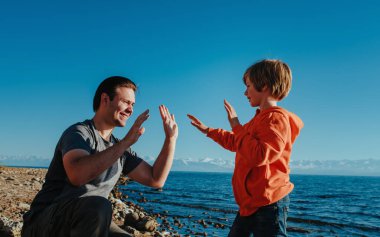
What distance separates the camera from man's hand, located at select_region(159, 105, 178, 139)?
424 cm

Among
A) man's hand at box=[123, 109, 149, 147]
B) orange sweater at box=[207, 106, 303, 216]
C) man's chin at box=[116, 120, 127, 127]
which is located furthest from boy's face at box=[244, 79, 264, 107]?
man's chin at box=[116, 120, 127, 127]

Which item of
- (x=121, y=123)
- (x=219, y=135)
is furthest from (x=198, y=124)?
(x=121, y=123)

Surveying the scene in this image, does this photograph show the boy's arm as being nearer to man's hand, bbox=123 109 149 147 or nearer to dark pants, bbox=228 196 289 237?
dark pants, bbox=228 196 289 237

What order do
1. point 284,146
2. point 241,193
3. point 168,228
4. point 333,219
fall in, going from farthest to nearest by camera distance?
1. point 333,219
2. point 168,228
3. point 241,193
4. point 284,146

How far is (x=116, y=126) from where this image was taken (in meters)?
4.41

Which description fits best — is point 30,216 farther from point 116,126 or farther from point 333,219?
point 333,219

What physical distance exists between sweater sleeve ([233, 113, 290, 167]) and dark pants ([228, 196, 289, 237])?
54 cm

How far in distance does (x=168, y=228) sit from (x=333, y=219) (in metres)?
13.5

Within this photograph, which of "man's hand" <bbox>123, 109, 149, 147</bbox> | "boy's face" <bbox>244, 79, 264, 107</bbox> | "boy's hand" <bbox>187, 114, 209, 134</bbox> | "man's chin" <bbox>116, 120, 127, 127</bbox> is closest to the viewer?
"man's hand" <bbox>123, 109, 149, 147</bbox>

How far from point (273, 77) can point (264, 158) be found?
3.36 feet

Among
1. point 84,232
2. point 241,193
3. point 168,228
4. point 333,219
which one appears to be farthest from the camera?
point 333,219

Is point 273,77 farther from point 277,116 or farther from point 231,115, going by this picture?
point 231,115

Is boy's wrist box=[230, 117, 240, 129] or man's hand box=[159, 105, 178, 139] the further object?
boy's wrist box=[230, 117, 240, 129]

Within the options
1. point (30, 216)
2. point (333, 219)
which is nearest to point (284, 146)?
point (30, 216)
